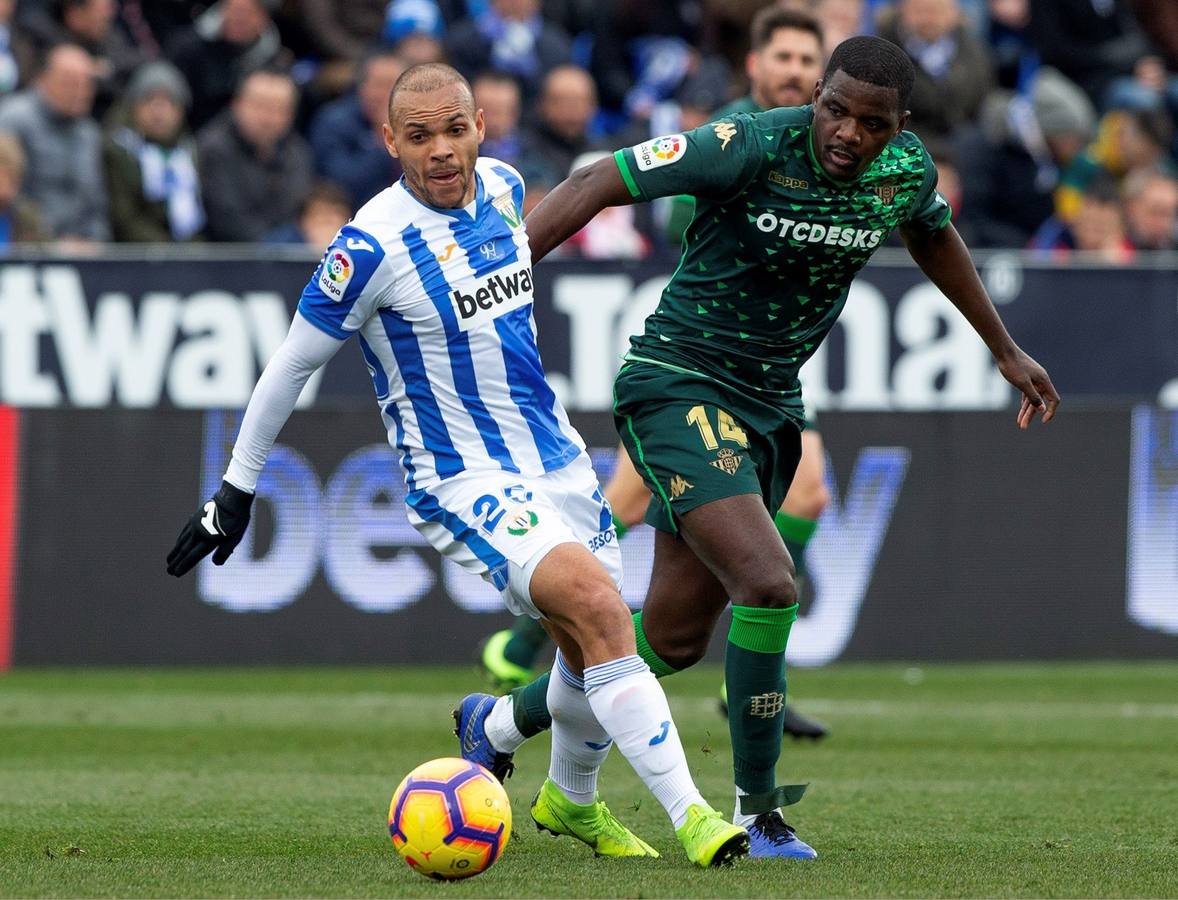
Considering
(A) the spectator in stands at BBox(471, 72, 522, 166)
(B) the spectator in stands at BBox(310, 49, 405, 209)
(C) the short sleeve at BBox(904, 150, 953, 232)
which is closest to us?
(C) the short sleeve at BBox(904, 150, 953, 232)

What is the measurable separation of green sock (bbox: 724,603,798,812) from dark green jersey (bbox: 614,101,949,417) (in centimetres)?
77

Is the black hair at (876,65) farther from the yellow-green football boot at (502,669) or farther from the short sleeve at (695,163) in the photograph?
the yellow-green football boot at (502,669)

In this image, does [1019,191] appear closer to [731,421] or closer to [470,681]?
[470,681]

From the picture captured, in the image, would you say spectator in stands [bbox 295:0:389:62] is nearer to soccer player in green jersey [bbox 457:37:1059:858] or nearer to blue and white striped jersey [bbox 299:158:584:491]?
soccer player in green jersey [bbox 457:37:1059:858]

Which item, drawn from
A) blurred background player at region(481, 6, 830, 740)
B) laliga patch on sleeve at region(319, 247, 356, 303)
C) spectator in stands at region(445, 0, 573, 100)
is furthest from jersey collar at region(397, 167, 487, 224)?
spectator in stands at region(445, 0, 573, 100)

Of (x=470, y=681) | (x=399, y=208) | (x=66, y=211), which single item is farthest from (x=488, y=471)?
(x=66, y=211)

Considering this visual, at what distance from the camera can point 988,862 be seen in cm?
556

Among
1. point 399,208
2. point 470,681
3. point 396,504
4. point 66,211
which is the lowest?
point 470,681

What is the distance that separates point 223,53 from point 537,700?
981 centimetres

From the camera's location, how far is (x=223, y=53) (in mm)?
14703

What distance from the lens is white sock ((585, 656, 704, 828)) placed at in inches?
209

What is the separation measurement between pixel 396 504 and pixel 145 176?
3.46 metres

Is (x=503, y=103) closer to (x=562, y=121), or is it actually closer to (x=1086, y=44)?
(x=562, y=121)

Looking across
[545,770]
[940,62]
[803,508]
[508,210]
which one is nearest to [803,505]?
[803,508]
